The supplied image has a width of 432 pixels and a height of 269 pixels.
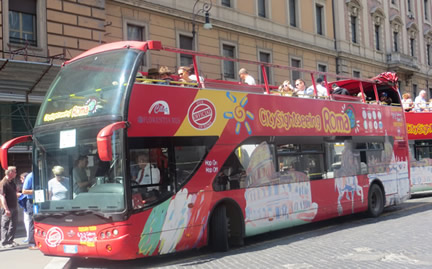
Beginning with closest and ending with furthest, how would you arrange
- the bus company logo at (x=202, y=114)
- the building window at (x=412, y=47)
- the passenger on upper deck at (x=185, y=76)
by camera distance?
the bus company logo at (x=202, y=114) → the passenger on upper deck at (x=185, y=76) → the building window at (x=412, y=47)

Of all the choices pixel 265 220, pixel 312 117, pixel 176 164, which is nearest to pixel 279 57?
pixel 312 117

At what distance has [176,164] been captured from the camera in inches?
330

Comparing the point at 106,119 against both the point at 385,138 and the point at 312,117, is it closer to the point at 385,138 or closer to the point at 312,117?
the point at 312,117

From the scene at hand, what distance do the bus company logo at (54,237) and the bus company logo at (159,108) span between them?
7.88ft

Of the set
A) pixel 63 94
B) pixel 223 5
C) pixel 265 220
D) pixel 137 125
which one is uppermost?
pixel 223 5

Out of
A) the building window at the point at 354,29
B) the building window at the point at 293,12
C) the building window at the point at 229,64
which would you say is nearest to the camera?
the building window at the point at 229,64

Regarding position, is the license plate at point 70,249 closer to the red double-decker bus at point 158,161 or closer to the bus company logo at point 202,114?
the red double-decker bus at point 158,161

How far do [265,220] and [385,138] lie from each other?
231 inches

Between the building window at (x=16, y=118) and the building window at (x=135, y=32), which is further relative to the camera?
the building window at (x=135, y=32)

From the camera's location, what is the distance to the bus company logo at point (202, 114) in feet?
28.9

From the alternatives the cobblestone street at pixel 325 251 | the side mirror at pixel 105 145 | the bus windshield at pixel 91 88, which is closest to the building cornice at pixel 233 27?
the bus windshield at pixel 91 88

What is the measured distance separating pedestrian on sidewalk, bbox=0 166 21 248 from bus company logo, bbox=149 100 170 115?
4474mm

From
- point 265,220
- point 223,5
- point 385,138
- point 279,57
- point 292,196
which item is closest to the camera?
point 265,220

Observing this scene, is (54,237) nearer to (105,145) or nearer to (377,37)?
(105,145)
